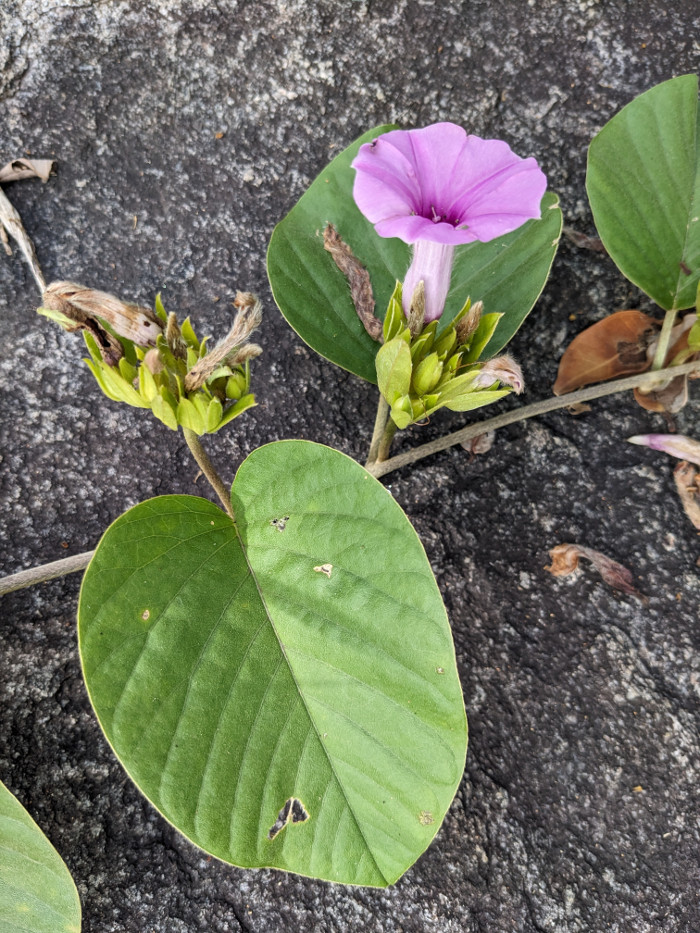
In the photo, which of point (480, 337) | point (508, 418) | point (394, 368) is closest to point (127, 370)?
point (394, 368)

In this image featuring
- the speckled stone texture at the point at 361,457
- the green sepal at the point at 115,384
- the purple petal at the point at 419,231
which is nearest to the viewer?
the purple petal at the point at 419,231

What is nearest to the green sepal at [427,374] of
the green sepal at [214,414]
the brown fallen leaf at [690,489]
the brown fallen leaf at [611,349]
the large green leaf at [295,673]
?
the large green leaf at [295,673]

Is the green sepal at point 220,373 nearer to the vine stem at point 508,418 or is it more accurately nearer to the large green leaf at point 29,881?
the vine stem at point 508,418

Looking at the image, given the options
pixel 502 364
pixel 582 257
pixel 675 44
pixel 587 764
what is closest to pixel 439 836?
pixel 587 764

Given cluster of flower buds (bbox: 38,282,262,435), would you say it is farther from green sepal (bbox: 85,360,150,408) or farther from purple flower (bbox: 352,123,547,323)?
purple flower (bbox: 352,123,547,323)

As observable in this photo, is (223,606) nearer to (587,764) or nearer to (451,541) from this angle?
(451,541)
